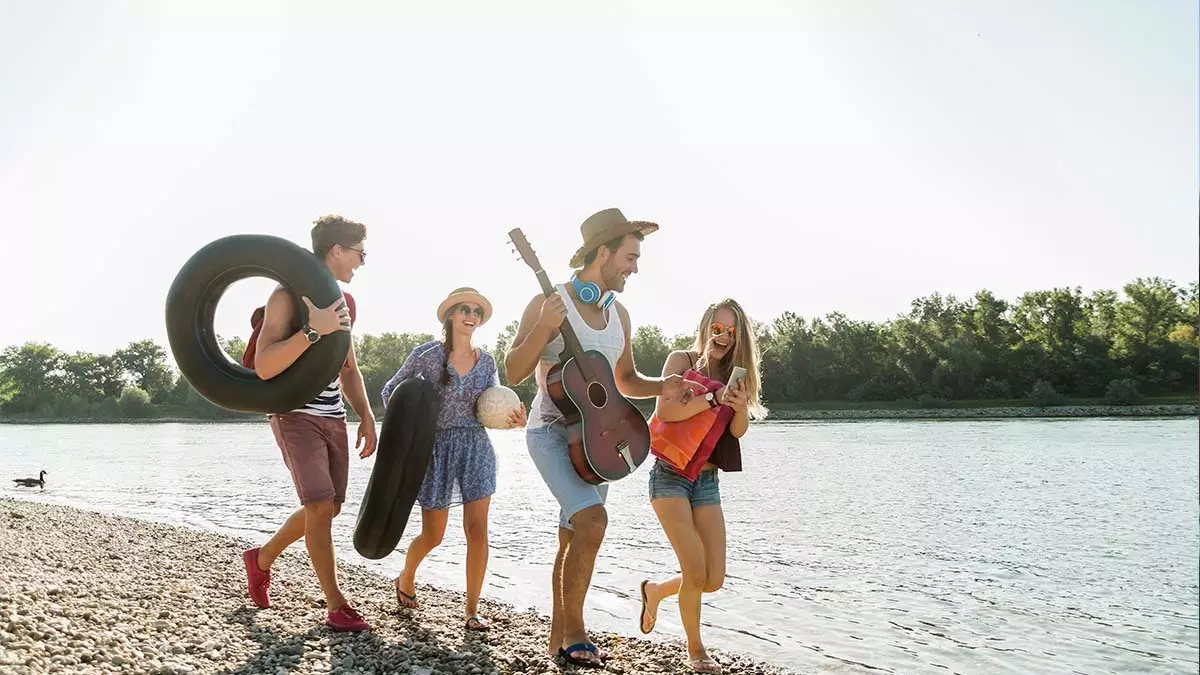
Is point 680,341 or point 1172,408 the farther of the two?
point 680,341

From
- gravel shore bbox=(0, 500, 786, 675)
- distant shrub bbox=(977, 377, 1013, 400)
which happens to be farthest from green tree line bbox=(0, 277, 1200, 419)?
gravel shore bbox=(0, 500, 786, 675)

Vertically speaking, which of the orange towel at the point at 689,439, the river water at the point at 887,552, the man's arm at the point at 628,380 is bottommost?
the river water at the point at 887,552

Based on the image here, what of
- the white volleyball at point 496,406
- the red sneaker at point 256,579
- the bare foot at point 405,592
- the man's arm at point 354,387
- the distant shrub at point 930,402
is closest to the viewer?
the white volleyball at point 496,406

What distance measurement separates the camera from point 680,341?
9581 centimetres

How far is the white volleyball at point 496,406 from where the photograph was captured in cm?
521

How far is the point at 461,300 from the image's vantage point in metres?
5.49

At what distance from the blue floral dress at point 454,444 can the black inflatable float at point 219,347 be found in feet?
2.16

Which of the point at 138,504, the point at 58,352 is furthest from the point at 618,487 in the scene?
the point at 58,352

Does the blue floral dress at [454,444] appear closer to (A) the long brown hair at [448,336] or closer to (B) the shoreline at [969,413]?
(A) the long brown hair at [448,336]

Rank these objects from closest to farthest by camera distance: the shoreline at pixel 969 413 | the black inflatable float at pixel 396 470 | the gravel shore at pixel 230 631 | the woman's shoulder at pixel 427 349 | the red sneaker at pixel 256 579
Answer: the gravel shore at pixel 230 631 → the black inflatable float at pixel 396 470 → the woman's shoulder at pixel 427 349 → the red sneaker at pixel 256 579 → the shoreline at pixel 969 413

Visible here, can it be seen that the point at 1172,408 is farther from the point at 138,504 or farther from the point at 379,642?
the point at 379,642

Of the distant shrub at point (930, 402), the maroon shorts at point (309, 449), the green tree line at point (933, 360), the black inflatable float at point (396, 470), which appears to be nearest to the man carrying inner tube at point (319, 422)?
the maroon shorts at point (309, 449)

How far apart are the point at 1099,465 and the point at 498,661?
25690 millimetres

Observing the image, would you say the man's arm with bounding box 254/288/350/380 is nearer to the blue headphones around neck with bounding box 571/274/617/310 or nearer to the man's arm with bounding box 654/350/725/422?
the blue headphones around neck with bounding box 571/274/617/310
